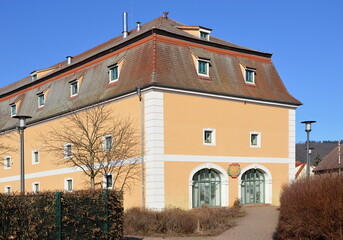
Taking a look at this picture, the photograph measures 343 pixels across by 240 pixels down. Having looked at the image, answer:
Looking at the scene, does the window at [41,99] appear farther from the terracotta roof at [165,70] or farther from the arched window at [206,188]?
the arched window at [206,188]

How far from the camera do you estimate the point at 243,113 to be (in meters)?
30.8

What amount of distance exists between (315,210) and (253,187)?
18490 millimetres

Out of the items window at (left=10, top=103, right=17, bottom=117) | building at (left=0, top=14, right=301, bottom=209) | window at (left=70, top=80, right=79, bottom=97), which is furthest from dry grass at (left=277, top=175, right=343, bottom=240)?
window at (left=10, top=103, right=17, bottom=117)

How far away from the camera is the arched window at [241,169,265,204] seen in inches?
1219

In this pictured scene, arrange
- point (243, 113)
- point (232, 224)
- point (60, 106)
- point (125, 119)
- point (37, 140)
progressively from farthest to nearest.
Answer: point (37, 140)
point (60, 106)
point (243, 113)
point (125, 119)
point (232, 224)

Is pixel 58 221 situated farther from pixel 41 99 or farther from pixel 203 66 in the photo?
pixel 41 99

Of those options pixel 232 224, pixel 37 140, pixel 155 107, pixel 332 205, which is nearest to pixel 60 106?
pixel 37 140

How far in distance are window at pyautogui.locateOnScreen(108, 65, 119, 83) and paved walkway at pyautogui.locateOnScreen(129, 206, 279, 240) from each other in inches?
412

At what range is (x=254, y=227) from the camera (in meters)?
22.0

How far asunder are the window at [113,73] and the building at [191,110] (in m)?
0.06

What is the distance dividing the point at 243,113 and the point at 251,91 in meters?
1.59

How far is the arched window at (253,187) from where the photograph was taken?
31.0 meters

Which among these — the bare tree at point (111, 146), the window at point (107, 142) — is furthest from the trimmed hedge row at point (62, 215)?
the window at point (107, 142)

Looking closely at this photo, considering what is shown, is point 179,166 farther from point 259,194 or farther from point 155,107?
point 259,194
